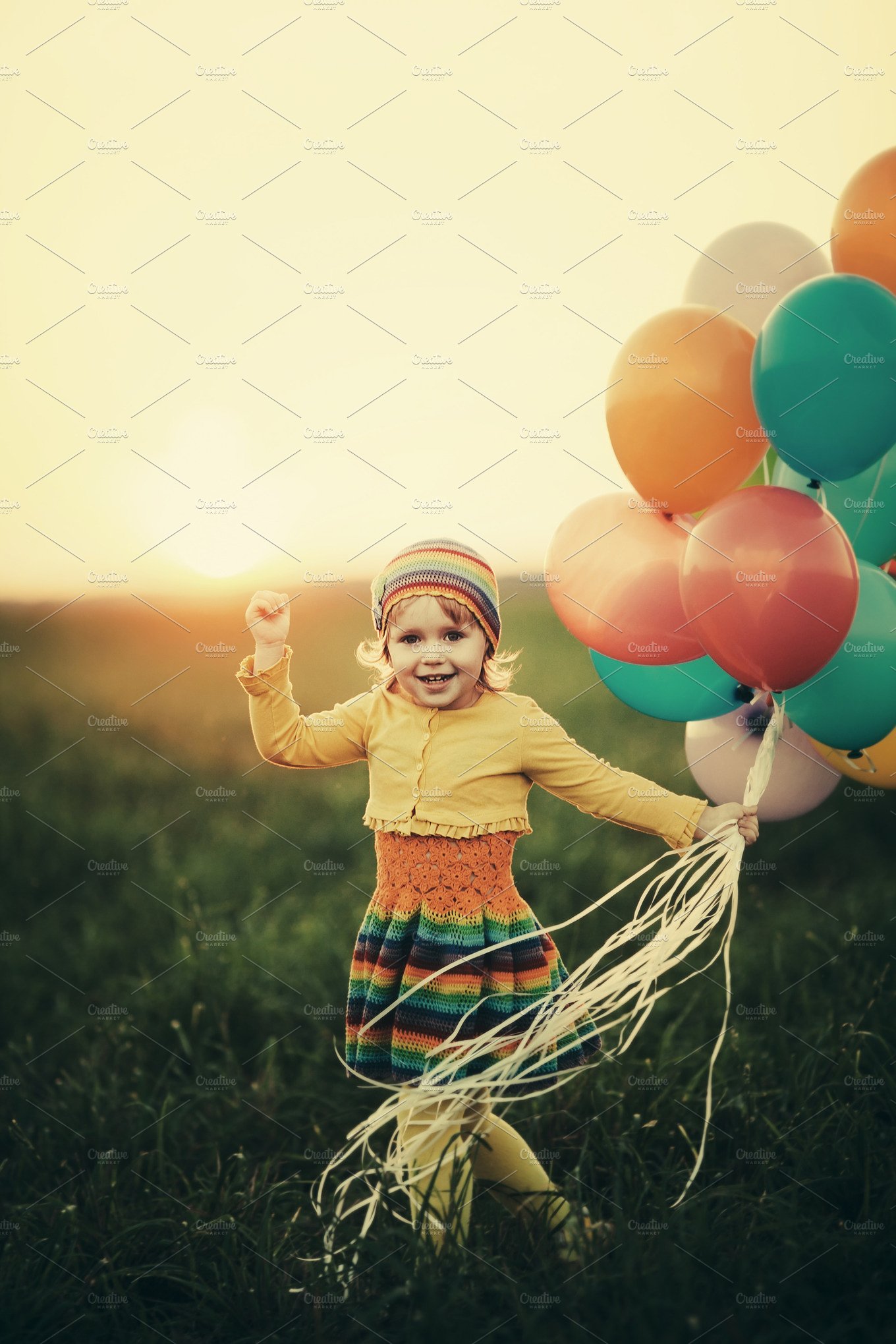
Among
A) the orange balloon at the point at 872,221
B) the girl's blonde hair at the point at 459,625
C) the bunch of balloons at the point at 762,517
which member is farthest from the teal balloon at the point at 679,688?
the orange balloon at the point at 872,221

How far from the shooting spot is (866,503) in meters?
1.86

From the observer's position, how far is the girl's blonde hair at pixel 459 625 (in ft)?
5.65

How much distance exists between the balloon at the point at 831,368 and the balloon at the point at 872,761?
0.58 meters

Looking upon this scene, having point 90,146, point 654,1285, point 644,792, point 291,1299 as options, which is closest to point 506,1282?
point 654,1285

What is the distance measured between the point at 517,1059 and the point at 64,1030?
1414 mm

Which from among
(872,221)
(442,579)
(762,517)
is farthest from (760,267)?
(442,579)

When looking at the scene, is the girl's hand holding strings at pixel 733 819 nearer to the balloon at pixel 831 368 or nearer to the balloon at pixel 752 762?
the balloon at pixel 752 762

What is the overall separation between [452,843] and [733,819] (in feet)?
1.51

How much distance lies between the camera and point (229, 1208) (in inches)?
75.0

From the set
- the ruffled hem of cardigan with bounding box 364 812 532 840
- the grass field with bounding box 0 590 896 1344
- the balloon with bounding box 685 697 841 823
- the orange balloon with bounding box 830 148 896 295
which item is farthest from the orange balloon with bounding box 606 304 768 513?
the grass field with bounding box 0 590 896 1344

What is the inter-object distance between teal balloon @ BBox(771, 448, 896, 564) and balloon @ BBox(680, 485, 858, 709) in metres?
0.25

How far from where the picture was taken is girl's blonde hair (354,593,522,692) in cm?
172

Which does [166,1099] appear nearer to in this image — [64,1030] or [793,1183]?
[64,1030]

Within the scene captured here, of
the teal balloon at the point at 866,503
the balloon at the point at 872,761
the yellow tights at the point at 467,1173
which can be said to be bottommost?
the yellow tights at the point at 467,1173
